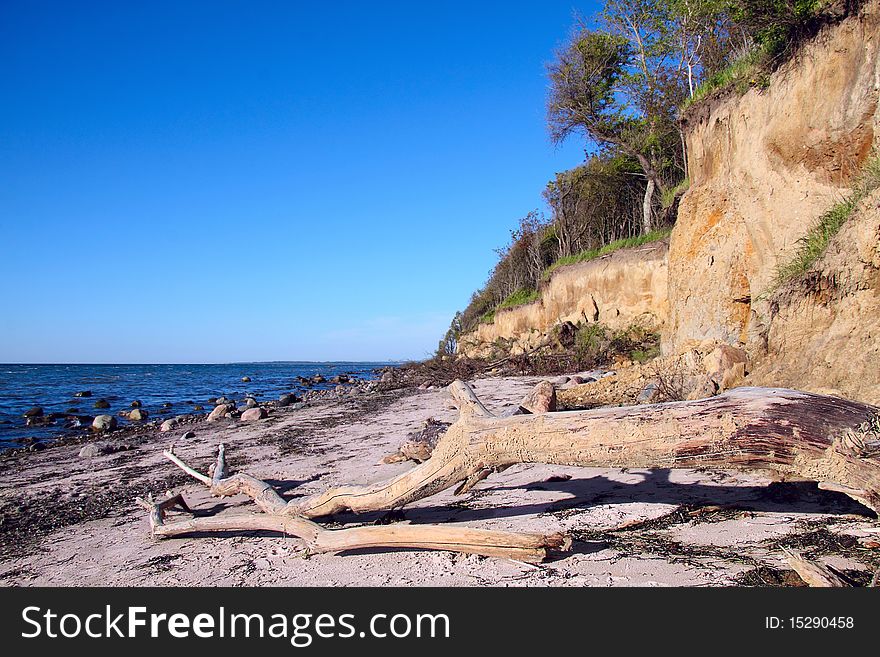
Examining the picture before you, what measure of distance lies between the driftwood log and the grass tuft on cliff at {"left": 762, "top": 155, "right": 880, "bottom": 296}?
3560 millimetres

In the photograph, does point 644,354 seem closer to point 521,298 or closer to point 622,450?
point 622,450

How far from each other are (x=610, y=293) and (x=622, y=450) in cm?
1612

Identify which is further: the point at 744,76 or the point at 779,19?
the point at 744,76

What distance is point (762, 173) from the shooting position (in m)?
7.74

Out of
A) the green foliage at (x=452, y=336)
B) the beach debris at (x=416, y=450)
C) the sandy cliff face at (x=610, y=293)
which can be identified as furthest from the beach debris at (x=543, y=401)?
the green foliage at (x=452, y=336)

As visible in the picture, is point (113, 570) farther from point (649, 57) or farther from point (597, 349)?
point (649, 57)

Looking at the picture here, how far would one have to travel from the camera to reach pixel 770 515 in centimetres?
347

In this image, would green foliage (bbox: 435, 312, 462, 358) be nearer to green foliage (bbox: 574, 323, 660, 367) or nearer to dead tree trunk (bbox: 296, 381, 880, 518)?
green foliage (bbox: 574, 323, 660, 367)

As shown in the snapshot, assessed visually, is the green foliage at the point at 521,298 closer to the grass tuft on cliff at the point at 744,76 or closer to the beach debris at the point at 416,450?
the grass tuft on cliff at the point at 744,76

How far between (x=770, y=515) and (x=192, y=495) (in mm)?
5337

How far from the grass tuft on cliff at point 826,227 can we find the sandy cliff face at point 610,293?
8007mm

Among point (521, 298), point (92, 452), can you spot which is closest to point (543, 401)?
point (92, 452)

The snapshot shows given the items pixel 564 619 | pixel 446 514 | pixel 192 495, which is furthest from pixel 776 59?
pixel 192 495

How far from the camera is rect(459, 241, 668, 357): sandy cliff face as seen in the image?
635 inches
